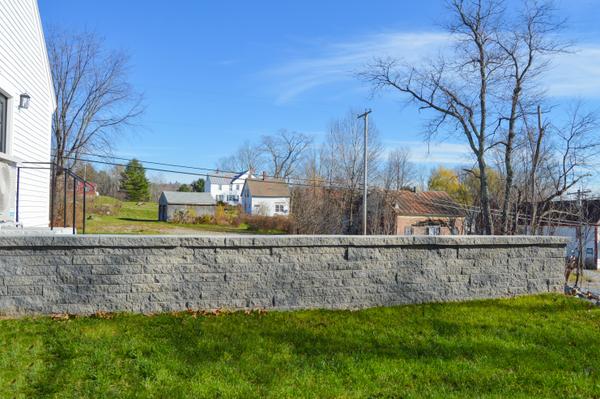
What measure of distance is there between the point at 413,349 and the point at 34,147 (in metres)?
9.27

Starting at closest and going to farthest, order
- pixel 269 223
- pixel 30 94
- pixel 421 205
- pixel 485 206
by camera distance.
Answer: pixel 30 94, pixel 485 206, pixel 421 205, pixel 269 223

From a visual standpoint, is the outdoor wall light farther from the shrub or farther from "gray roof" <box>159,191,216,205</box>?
"gray roof" <box>159,191,216,205</box>

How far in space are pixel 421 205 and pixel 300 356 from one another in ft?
95.2

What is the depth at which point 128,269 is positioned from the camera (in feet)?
17.5

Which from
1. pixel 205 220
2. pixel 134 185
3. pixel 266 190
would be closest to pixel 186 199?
pixel 205 220

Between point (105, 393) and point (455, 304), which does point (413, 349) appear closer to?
point (455, 304)

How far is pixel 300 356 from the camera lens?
426 centimetres

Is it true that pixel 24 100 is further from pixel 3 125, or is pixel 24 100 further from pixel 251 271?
pixel 251 271

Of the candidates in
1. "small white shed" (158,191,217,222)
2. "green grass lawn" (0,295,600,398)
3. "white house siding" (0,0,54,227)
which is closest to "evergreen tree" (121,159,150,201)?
"small white shed" (158,191,217,222)

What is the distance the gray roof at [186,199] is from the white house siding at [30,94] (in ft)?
122

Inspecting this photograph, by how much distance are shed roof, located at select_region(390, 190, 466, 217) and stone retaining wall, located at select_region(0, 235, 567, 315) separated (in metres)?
22.6

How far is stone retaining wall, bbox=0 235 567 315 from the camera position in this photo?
512 centimetres

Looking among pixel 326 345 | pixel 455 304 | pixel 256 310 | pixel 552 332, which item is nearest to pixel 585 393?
pixel 552 332

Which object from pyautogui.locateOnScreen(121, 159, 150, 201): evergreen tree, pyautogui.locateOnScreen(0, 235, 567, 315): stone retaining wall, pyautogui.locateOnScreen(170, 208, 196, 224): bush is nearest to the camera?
pyautogui.locateOnScreen(0, 235, 567, 315): stone retaining wall
